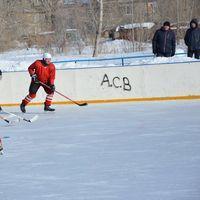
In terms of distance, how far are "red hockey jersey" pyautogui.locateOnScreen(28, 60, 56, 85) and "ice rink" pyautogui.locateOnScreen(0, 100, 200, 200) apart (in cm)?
56

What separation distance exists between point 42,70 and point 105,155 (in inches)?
152

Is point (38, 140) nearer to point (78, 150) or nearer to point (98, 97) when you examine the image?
point (78, 150)

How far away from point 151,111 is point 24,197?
191 inches

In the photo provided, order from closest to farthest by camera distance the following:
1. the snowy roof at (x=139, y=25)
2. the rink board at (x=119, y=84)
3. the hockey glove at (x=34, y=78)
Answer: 1. the hockey glove at (x=34, y=78)
2. the rink board at (x=119, y=84)
3. the snowy roof at (x=139, y=25)

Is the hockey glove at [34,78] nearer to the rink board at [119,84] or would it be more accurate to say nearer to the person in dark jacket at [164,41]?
the rink board at [119,84]

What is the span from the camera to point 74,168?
5.58 m

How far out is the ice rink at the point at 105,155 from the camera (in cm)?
472

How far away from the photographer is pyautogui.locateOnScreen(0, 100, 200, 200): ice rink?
4.72 meters

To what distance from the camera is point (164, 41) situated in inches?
443

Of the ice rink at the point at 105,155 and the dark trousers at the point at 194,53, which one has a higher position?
the dark trousers at the point at 194,53

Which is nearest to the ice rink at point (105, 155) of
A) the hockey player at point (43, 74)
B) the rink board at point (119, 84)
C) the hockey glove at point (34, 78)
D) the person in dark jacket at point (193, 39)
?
the hockey player at point (43, 74)

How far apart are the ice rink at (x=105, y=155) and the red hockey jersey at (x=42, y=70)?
56 cm

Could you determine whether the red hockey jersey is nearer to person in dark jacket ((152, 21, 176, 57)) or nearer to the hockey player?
the hockey player

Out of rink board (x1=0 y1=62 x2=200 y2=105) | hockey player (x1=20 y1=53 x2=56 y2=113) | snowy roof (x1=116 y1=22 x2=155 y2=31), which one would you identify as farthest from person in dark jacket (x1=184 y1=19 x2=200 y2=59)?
snowy roof (x1=116 y1=22 x2=155 y2=31)
